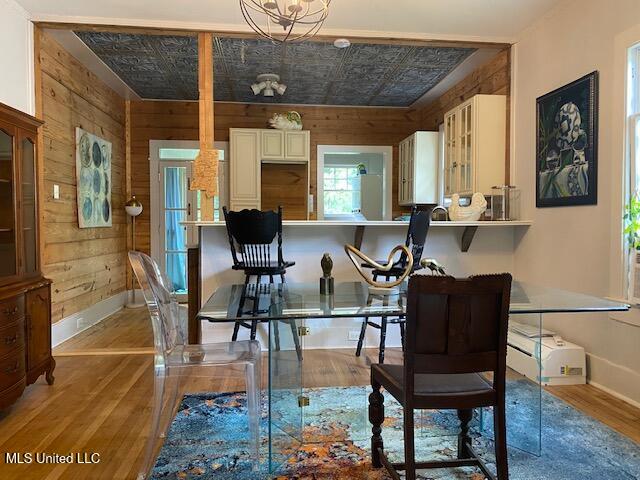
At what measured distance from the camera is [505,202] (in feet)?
12.7

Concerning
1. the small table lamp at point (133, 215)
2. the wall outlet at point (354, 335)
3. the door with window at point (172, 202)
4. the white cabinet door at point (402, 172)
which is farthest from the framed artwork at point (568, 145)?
the small table lamp at point (133, 215)

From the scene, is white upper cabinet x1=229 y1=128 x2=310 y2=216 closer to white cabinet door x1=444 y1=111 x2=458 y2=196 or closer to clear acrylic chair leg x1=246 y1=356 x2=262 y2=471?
white cabinet door x1=444 y1=111 x2=458 y2=196

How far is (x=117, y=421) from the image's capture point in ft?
8.07

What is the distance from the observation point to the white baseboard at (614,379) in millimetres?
2643

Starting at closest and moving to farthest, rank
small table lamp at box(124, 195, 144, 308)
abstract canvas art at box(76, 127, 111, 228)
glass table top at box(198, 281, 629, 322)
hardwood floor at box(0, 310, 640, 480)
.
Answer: glass table top at box(198, 281, 629, 322) → hardwood floor at box(0, 310, 640, 480) → abstract canvas art at box(76, 127, 111, 228) → small table lamp at box(124, 195, 144, 308)

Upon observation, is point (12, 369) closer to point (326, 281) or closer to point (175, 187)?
point (326, 281)

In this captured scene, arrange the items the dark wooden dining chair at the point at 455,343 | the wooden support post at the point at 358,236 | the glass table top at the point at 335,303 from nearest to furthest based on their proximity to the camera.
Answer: the dark wooden dining chair at the point at 455,343 < the glass table top at the point at 335,303 < the wooden support post at the point at 358,236

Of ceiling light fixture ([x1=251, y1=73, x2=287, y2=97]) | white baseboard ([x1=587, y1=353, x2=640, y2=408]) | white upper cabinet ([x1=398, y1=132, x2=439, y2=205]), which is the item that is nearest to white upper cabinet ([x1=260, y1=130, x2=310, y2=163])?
ceiling light fixture ([x1=251, y1=73, x2=287, y2=97])

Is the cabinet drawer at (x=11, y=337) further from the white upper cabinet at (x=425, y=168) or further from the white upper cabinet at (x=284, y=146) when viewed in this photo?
the white upper cabinet at (x=425, y=168)

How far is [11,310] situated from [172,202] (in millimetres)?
3567

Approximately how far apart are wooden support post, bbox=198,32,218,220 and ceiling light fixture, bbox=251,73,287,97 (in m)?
1.26

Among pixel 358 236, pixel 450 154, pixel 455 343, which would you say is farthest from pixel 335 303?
pixel 450 154

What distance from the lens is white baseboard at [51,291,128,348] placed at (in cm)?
398

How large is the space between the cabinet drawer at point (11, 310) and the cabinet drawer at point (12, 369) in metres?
0.19
